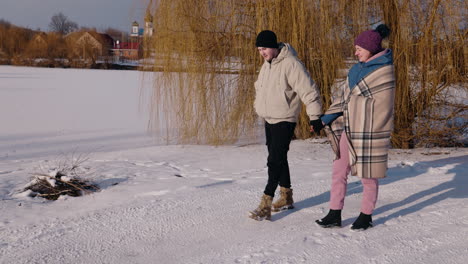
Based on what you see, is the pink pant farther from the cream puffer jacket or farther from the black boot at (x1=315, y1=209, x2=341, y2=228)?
the cream puffer jacket

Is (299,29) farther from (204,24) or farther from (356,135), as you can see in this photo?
(356,135)

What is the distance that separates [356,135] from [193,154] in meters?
3.43

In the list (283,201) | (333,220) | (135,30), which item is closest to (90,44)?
(135,30)

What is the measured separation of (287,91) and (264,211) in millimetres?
896

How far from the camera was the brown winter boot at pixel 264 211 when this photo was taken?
3.26m

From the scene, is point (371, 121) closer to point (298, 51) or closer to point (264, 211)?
point (264, 211)

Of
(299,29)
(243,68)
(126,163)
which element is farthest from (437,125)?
(126,163)

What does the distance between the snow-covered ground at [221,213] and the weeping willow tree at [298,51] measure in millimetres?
500

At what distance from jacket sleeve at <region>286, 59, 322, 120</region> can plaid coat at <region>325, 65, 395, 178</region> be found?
23 centimetres

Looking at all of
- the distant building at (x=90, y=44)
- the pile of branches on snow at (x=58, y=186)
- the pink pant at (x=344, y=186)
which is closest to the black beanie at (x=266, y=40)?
the pink pant at (x=344, y=186)

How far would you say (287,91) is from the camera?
3.21m

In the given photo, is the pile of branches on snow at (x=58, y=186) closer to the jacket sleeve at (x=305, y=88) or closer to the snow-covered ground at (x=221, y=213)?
the snow-covered ground at (x=221, y=213)

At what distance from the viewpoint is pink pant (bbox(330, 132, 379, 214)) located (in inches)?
119

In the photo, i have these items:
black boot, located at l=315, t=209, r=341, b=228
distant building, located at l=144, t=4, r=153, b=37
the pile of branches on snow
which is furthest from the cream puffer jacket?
distant building, located at l=144, t=4, r=153, b=37
